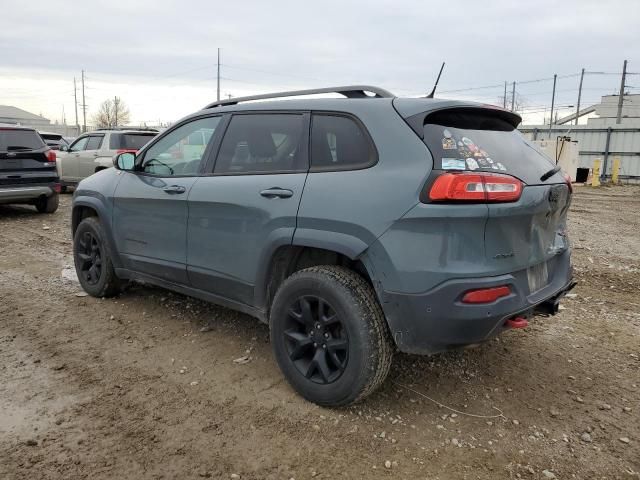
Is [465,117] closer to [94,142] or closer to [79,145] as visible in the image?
[94,142]

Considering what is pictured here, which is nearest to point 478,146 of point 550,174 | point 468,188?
point 468,188

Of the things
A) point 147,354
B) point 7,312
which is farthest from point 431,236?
point 7,312

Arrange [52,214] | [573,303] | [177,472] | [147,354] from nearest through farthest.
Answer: [177,472] → [147,354] → [573,303] → [52,214]

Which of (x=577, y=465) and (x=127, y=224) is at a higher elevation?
(x=127, y=224)

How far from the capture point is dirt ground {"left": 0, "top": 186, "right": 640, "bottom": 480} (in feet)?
8.39

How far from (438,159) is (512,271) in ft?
2.30

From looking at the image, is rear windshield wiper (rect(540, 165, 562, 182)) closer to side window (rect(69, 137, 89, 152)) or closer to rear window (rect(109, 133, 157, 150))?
rear window (rect(109, 133, 157, 150))

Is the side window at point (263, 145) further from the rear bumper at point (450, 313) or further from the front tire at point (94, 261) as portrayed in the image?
the front tire at point (94, 261)

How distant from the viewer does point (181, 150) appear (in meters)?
4.14

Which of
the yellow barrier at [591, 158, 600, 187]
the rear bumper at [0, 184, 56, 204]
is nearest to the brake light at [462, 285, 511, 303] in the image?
the rear bumper at [0, 184, 56, 204]

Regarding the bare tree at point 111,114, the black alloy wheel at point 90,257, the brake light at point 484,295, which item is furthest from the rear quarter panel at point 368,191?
the bare tree at point 111,114

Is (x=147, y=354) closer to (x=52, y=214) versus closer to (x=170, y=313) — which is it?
(x=170, y=313)

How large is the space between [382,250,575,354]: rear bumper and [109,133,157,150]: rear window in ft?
37.1

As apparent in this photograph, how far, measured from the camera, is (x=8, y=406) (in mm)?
3037
